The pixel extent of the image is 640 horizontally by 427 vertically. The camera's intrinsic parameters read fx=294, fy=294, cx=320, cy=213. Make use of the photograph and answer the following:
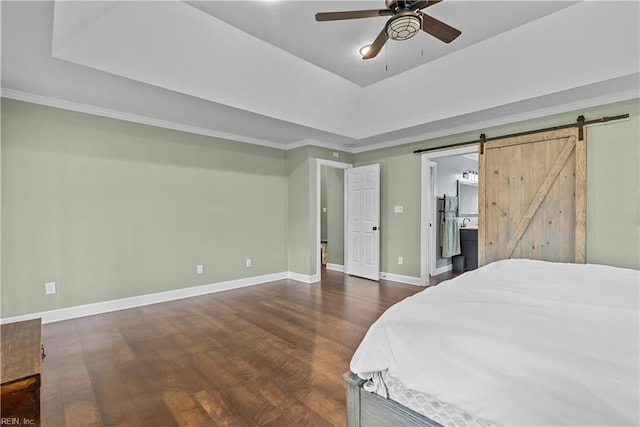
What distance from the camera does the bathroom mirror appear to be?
6.39 m

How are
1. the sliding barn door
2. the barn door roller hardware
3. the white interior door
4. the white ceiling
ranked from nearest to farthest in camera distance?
the white ceiling
the barn door roller hardware
the sliding barn door
the white interior door

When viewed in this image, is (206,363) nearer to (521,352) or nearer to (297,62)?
(521,352)

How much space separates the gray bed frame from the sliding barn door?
11.2 feet

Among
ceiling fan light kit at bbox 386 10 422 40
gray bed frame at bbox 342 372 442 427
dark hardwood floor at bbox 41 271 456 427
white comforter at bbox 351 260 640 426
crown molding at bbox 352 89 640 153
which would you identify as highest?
ceiling fan light kit at bbox 386 10 422 40

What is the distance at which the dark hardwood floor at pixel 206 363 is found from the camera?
1.80 m

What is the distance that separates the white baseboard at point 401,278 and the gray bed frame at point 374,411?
371 cm

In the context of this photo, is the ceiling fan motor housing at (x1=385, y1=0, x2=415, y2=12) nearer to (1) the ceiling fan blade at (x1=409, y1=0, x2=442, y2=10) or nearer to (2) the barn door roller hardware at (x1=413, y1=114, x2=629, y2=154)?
(1) the ceiling fan blade at (x1=409, y1=0, x2=442, y2=10)

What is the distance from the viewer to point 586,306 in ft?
4.35

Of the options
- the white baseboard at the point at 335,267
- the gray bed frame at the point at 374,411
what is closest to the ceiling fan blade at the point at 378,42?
the gray bed frame at the point at 374,411

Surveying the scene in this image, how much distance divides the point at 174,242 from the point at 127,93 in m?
1.97

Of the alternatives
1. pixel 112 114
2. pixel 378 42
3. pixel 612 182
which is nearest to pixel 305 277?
pixel 112 114

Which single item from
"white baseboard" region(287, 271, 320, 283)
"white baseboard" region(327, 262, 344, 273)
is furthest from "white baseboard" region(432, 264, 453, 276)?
"white baseboard" region(287, 271, 320, 283)

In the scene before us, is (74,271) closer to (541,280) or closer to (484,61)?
(541,280)

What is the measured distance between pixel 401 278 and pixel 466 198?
281cm
